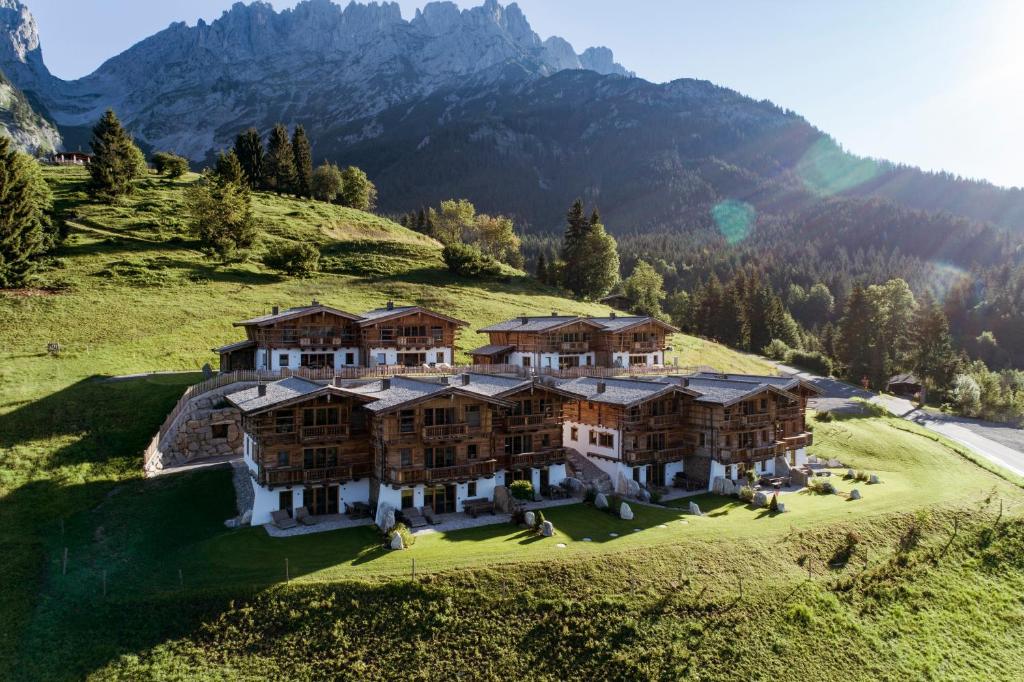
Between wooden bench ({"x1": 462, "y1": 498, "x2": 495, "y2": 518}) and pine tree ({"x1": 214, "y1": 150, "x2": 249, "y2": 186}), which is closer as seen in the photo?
wooden bench ({"x1": 462, "y1": 498, "x2": 495, "y2": 518})

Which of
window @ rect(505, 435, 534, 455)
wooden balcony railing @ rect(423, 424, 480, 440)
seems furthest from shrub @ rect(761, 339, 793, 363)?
wooden balcony railing @ rect(423, 424, 480, 440)

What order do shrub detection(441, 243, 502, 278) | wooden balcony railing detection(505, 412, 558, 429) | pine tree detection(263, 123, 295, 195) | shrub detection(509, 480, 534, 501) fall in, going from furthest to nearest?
pine tree detection(263, 123, 295, 195), shrub detection(441, 243, 502, 278), wooden balcony railing detection(505, 412, 558, 429), shrub detection(509, 480, 534, 501)

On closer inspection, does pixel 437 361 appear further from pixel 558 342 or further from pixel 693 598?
pixel 693 598

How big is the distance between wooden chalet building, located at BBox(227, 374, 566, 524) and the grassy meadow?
3.69 meters

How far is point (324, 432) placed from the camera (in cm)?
3700

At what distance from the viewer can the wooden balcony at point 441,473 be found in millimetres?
36062

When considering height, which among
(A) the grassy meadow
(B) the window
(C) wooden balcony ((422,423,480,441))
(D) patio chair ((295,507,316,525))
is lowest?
(A) the grassy meadow

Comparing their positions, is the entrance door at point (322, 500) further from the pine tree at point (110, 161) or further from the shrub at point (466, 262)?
the pine tree at point (110, 161)

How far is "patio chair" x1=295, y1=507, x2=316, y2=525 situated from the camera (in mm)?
35125

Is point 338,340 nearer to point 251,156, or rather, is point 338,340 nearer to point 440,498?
point 440,498

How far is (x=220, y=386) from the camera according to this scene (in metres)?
47.9

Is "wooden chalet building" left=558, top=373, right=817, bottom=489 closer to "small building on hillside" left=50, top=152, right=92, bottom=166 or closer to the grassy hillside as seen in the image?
the grassy hillside

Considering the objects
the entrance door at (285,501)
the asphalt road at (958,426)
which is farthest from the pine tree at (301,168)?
the entrance door at (285,501)

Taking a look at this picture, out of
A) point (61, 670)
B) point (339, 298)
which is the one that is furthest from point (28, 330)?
point (61, 670)
